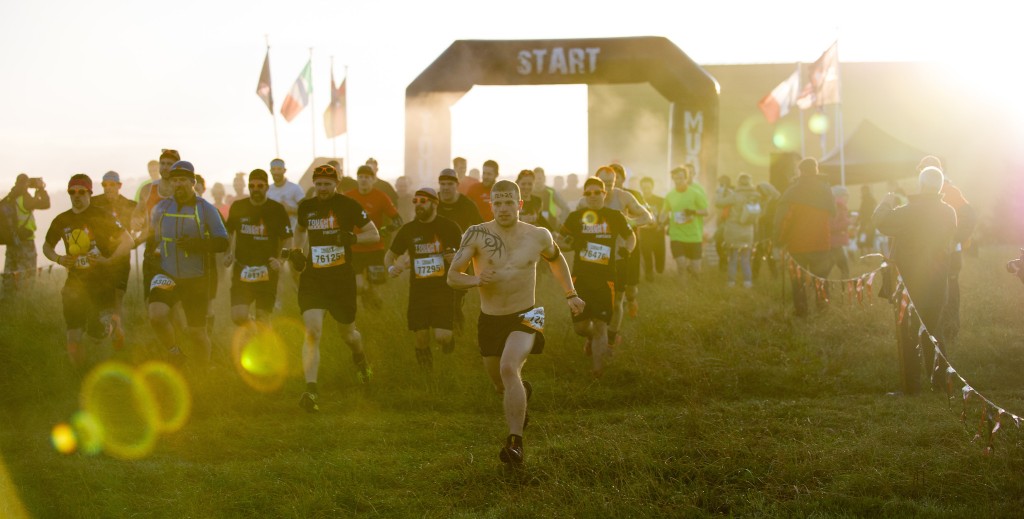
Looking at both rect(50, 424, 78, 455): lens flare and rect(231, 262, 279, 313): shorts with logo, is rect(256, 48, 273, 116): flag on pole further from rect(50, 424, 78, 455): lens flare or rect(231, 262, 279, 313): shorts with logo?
rect(50, 424, 78, 455): lens flare

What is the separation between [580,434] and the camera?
24.2 ft

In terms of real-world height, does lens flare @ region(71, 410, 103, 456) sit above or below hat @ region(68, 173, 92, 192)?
below

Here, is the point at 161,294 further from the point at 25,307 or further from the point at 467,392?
the point at 25,307

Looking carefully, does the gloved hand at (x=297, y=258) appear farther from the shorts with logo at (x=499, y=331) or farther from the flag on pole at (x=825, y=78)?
the flag on pole at (x=825, y=78)

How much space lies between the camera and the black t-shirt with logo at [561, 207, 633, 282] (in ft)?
31.4

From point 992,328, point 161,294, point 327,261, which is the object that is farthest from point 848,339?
point 161,294

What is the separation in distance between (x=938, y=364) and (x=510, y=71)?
1065 centimetres

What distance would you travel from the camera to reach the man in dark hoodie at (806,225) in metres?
12.4

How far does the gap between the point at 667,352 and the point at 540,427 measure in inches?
115

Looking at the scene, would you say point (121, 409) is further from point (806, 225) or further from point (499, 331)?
point (806, 225)

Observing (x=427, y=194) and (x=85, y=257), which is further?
(x=85, y=257)

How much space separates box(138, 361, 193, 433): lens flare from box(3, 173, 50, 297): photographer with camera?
4766 millimetres

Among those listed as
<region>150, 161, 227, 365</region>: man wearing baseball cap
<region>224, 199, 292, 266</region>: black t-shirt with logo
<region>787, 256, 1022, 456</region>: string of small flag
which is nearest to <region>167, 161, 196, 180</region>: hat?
<region>150, 161, 227, 365</region>: man wearing baseball cap

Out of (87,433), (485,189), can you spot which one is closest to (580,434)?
(87,433)
